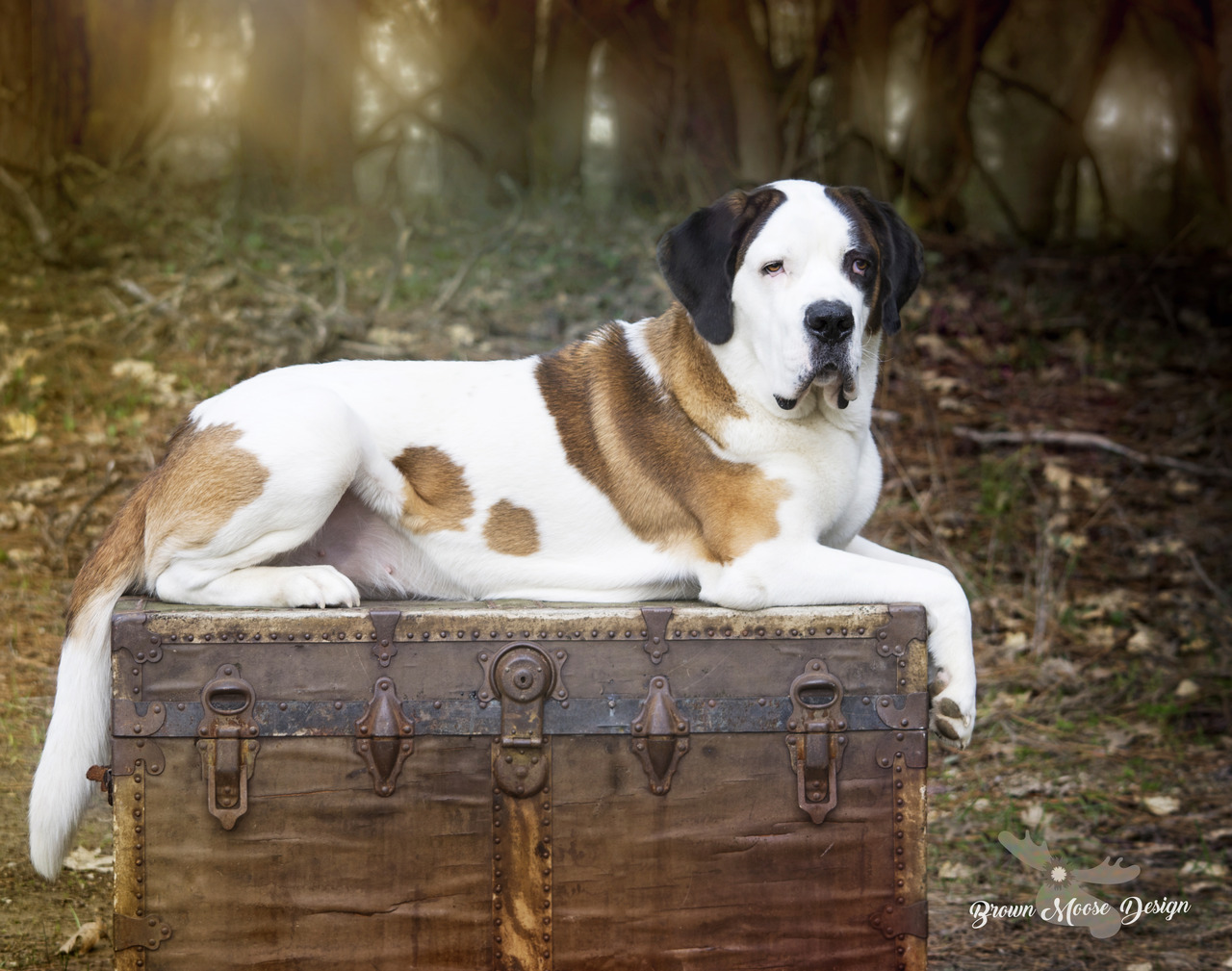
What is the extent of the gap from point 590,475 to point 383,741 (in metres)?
0.93

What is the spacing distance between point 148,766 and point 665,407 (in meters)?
1.63

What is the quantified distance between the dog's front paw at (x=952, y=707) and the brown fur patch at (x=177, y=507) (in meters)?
1.81

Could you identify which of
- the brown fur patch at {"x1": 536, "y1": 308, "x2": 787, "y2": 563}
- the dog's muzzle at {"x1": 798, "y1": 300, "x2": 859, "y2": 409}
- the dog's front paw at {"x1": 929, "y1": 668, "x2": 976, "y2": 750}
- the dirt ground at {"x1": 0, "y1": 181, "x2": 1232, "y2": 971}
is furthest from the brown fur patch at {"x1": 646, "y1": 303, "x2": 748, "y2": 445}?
the dirt ground at {"x1": 0, "y1": 181, "x2": 1232, "y2": 971}

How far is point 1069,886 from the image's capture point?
12.2 ft

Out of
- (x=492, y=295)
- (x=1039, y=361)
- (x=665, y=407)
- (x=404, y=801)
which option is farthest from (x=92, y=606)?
(x=1039, y=361)

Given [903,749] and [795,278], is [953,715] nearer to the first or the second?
[903,749]

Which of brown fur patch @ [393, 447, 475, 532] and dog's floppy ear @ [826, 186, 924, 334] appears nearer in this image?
dog's floppy ear @ [826, 186, 924, 334]

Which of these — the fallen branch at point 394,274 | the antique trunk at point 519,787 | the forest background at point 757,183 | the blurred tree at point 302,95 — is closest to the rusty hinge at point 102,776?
the antique trunk at point 519,787

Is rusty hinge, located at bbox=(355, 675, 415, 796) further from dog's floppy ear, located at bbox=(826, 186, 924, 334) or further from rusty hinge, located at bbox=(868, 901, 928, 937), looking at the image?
dog's floppy ear, located at bbox=(826, 186, 924, 334)

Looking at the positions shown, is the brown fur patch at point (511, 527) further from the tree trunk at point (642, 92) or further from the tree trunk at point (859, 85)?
the tree trunk at point (859, 85)

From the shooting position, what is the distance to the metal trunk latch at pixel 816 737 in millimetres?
2650

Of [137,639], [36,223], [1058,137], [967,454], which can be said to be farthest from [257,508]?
A: [1058,137]

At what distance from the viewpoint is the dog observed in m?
2.73

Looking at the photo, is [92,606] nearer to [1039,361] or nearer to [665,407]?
[665,407]
